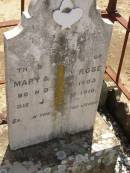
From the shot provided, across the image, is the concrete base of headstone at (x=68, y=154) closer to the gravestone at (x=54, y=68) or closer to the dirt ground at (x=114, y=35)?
the gravestone at (x=54, y=68)

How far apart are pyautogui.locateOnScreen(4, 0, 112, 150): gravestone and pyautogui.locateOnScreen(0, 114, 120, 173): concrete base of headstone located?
3.1 inches

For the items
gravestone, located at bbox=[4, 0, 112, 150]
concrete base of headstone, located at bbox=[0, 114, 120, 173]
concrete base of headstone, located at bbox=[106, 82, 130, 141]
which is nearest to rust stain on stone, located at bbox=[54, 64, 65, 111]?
gravestone, located at bbox=[4, 0, 112, 150]

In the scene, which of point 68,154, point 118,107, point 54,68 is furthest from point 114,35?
point 54,68

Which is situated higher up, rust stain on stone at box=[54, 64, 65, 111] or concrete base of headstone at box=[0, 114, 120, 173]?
rust stain on stone at box=[54, 64, 65, 111]

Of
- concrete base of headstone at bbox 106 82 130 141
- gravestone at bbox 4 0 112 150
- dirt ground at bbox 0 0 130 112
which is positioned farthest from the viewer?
dirt ground at bbox 0 0 130 112

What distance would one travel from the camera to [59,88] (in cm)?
342

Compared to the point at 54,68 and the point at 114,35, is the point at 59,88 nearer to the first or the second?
the point at 54,68

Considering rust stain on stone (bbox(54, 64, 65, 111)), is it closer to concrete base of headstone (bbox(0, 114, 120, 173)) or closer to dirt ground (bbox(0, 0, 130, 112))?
concrete base of headstone (bbox(0, 114, 120, 173))

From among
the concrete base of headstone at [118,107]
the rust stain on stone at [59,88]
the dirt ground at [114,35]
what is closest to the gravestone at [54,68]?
the rust stain on stone at [59,88]

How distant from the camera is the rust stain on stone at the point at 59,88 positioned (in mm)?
3305

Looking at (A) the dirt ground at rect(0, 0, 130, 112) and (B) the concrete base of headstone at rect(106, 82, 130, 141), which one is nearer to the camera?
(B) the concrete base of headstone at rect(106, 82, 130, 141)

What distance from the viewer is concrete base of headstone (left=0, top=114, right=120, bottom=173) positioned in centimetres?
354

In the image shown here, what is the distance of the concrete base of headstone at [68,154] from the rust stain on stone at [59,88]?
0.37m

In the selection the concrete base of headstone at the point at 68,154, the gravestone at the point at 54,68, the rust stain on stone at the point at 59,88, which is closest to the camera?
the gravestone at the point at 54,68
